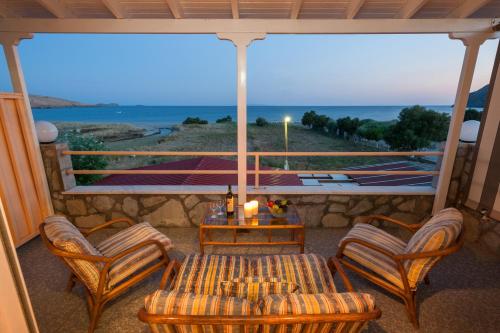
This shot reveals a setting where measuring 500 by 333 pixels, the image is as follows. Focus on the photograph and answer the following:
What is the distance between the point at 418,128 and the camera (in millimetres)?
20797

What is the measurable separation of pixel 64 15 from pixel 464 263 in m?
4.83

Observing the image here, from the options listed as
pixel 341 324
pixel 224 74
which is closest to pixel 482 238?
pixel 341 324

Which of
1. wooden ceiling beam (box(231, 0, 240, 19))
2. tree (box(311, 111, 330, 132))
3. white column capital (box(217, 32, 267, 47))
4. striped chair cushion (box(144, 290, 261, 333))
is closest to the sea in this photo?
tree (box(311, 111, 330, 132))

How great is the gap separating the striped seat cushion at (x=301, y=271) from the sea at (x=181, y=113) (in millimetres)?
32146

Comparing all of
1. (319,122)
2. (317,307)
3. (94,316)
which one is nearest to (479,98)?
(317,307)

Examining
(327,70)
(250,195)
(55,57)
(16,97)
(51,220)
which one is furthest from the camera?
(55,57)

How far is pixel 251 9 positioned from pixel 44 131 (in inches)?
110

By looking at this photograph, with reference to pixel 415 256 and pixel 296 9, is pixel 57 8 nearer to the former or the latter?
pixel 296 9

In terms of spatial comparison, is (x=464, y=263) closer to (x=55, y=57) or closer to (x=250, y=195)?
(x=250, y=195)

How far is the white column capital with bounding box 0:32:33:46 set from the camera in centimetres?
258

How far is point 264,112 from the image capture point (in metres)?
44.8

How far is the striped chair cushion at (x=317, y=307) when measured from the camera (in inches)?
37.8

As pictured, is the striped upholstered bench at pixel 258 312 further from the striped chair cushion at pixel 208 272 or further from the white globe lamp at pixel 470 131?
the white globe lamp at pixel 470 131

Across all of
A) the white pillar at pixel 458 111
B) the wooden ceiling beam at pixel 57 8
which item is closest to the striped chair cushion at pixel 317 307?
the white pillar at pixel 458 111
